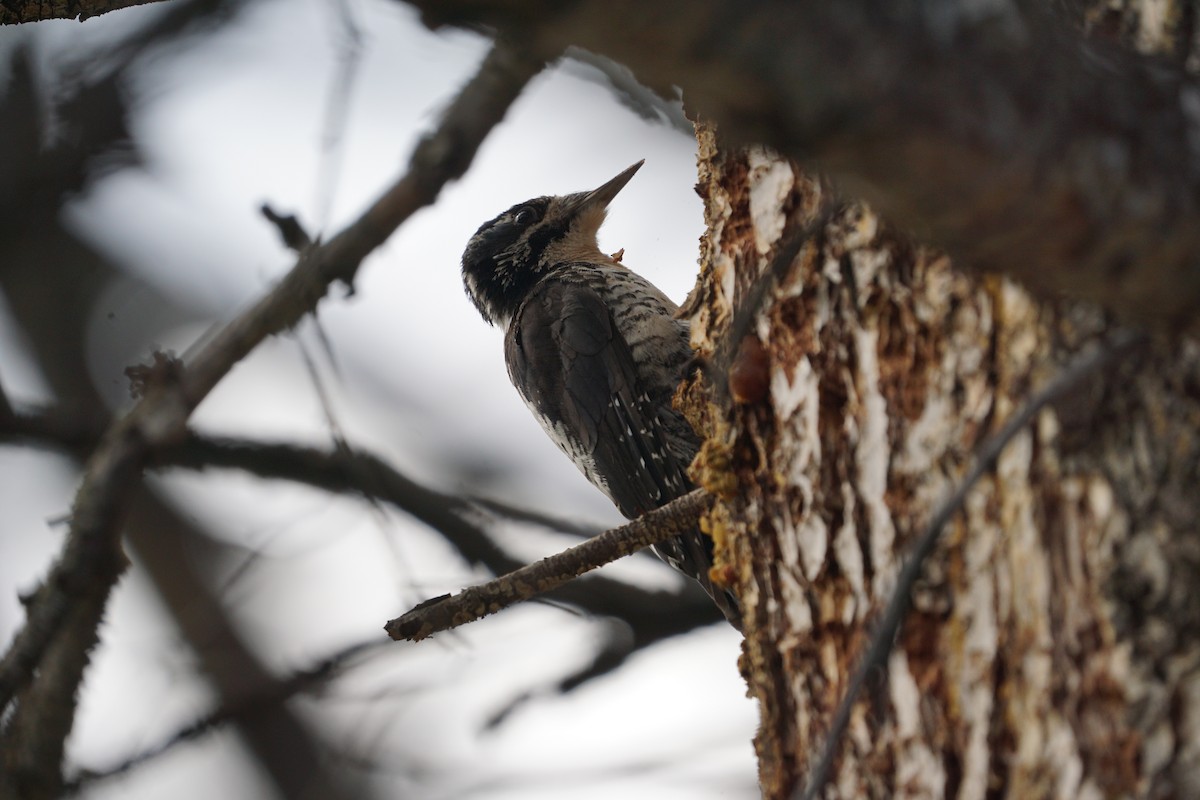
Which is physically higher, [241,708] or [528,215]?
[528,215]

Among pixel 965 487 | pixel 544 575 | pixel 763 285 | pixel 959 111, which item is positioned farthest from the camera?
pixel 544 575

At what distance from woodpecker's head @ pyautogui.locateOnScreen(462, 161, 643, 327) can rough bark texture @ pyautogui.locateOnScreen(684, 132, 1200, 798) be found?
114 inches

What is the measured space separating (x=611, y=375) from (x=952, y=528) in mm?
2701

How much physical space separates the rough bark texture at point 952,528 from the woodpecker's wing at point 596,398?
1997 mm

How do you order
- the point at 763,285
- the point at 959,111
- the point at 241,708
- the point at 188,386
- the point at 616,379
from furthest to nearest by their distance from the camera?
the point at 616,379 → the point at 241,708 → the point at 188,386 → the point at 763,285 → the point at 959,111

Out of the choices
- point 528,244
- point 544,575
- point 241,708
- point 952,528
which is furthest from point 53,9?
point 528,244

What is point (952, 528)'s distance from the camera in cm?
126

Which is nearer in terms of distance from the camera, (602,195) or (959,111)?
(959,111)

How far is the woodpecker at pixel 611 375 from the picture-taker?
379cm

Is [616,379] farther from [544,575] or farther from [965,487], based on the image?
[965,487]

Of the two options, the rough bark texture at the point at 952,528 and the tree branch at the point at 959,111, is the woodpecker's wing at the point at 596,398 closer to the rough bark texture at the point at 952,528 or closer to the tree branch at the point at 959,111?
the rough bark texture at the point at 952,528

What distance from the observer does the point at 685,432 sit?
12.5 feet

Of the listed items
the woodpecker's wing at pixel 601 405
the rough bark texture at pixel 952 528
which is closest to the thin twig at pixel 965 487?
the rough bark texture at pixel 952 528

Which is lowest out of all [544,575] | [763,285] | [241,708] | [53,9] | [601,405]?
[763,285]
